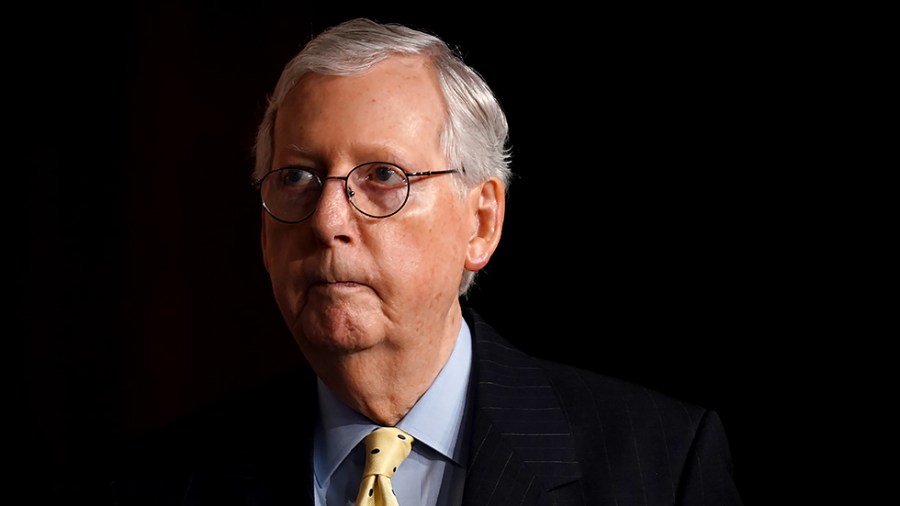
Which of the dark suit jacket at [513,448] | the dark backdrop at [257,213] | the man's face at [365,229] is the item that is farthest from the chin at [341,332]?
the dark backdrop at [257,213]

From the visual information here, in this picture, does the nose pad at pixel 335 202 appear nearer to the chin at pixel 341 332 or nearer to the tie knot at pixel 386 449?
the chin at pixel 341 332

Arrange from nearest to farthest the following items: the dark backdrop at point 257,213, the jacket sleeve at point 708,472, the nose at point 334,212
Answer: the nose at point 334,212 < the jacket sleeve at point 708,472 < the dark backdrop at point 257,213

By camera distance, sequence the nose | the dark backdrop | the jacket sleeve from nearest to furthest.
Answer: the nose
the jacket sleeve
the dark backdrop

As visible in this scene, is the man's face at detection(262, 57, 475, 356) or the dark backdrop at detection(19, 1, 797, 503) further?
the dark backdrop at detection(19, 1, 797, 503)

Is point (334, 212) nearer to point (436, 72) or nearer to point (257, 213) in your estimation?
point (436, 72)

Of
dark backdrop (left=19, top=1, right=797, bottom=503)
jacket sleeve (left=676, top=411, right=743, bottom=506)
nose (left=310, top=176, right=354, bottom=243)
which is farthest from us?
dark backdrop (left=19, top=1, right=797, bottom=503)

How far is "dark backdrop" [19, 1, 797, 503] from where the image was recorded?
226cm

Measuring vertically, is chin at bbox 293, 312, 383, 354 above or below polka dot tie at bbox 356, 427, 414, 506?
above

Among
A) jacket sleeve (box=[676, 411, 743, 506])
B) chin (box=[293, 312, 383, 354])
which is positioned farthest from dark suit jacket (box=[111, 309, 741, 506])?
chin (box=[293, 312, 383, 354])

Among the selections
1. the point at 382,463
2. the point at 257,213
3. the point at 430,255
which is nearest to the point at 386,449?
the point at 382,463

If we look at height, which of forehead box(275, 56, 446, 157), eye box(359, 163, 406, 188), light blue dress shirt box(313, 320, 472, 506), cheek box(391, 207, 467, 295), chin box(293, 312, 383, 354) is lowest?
light blue dress shirt box(313, 320, 472, 506)

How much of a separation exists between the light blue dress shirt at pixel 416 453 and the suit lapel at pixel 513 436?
1.8 inches

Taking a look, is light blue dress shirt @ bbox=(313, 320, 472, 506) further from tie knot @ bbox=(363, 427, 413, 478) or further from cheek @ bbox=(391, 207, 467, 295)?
cheek @ bbox=(391, 207, 467, 295)

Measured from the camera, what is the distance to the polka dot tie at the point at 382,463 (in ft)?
5.60
